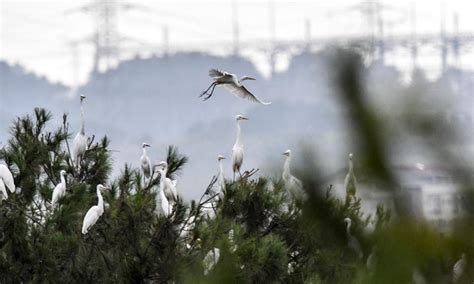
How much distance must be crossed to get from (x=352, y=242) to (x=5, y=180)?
817 cm

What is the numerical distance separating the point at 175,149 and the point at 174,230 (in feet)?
4.17

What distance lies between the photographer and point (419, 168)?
220 cm

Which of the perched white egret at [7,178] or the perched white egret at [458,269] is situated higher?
the perched white egret at [458,269]

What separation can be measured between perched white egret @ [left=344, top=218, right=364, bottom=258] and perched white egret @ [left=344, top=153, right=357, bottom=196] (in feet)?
0.84

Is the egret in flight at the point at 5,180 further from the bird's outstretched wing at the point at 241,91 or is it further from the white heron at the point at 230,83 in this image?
the bird's outstretched wing at the point at 241,91

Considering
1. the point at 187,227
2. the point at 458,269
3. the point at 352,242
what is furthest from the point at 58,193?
the point at 458,269

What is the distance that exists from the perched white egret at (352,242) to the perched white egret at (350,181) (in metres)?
0.26

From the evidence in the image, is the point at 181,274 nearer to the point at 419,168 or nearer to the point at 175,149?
the point at 175,149

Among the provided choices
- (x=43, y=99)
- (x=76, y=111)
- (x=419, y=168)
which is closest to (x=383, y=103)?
(x=419, y=168)

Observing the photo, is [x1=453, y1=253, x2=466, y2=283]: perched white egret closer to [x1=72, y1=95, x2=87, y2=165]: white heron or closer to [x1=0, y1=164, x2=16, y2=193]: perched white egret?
[x1=0, y1=164, x2=16, y2=193]: perched white egret

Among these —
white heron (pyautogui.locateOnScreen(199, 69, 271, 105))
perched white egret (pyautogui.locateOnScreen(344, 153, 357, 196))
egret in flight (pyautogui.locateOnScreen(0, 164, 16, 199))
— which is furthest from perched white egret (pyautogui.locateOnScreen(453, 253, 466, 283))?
white heron (pyautogui.locateOnScreen(199, 69, 271, 105))

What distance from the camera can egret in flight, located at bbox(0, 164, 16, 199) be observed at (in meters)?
10.6

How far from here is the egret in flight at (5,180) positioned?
10.6 m

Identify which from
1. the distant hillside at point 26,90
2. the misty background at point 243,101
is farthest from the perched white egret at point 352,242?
the distant hillside at point 26,90
